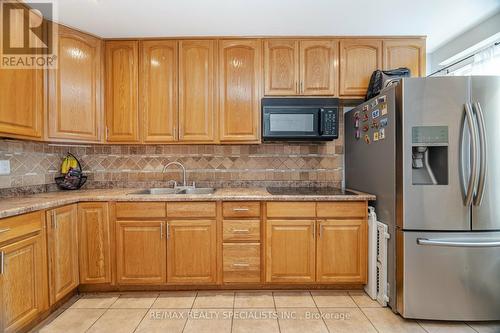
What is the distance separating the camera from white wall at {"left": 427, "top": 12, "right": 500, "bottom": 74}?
89.2 inches

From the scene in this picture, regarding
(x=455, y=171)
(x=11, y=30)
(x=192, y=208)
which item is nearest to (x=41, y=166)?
(x=11, y=30)

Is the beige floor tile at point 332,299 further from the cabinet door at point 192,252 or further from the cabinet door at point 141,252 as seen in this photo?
the cabinet door at point 141,252

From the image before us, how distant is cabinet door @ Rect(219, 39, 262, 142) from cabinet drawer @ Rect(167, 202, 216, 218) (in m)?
0.70

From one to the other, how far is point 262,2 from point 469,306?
2.67 meters

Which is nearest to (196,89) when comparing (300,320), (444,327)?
(300,320)

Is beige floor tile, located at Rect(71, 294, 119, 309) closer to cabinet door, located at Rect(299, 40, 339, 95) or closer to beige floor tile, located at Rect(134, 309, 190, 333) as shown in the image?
beige floor tile, located at Rect(134, 309, 190, 333)

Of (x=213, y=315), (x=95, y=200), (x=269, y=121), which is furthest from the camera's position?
(x=269, y=121)

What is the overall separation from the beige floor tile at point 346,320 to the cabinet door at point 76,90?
8.39ft

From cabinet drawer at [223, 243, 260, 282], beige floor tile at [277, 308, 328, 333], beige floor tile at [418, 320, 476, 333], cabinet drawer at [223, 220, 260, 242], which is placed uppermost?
cabinet drawer at [223, 220, 260, 242]

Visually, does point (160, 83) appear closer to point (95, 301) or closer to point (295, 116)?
point (295, 116)

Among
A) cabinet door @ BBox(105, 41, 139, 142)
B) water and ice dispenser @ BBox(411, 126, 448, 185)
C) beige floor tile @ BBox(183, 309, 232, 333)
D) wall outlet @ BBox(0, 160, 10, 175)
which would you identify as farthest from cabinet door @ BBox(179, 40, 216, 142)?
water and ice dispenser @ BBox(411, 126, 448, 185)

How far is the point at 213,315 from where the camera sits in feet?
6.62

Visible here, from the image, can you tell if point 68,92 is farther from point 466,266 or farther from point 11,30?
point 466,266
